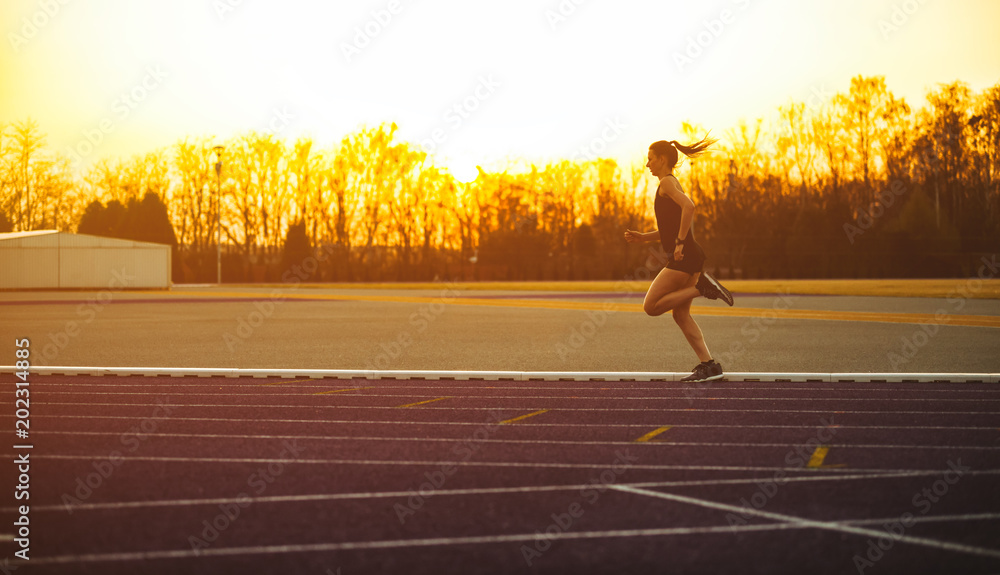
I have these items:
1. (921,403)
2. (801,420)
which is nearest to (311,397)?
(801,420)

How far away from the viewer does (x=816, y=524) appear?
12.6 feet

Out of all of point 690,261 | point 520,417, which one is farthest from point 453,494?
point 690,261

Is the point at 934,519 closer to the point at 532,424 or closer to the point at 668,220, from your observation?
the point at 532,424

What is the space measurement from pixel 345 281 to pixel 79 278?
1541cm

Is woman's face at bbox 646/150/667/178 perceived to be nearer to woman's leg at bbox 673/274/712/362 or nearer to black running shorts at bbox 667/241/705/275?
black running shorts at bbox 667/241/705/275

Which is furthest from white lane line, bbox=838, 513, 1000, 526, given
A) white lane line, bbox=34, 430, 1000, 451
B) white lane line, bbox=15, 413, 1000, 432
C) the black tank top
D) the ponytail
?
the ponytail

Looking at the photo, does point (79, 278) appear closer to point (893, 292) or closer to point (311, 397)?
point (893, 292)

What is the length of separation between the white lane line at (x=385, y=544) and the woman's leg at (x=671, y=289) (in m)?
4.60

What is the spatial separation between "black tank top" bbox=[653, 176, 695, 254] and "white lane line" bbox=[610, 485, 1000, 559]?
4.19m

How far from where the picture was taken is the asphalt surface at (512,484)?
3477mm

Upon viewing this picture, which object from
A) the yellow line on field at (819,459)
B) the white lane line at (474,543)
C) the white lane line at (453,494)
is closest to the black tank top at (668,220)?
the yellow line on field at (819,459)

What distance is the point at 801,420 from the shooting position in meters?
6.52

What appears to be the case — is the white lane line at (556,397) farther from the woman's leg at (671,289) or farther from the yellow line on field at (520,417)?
the woman's leg at (671,289)

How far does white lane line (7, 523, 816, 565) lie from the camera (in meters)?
3.46
